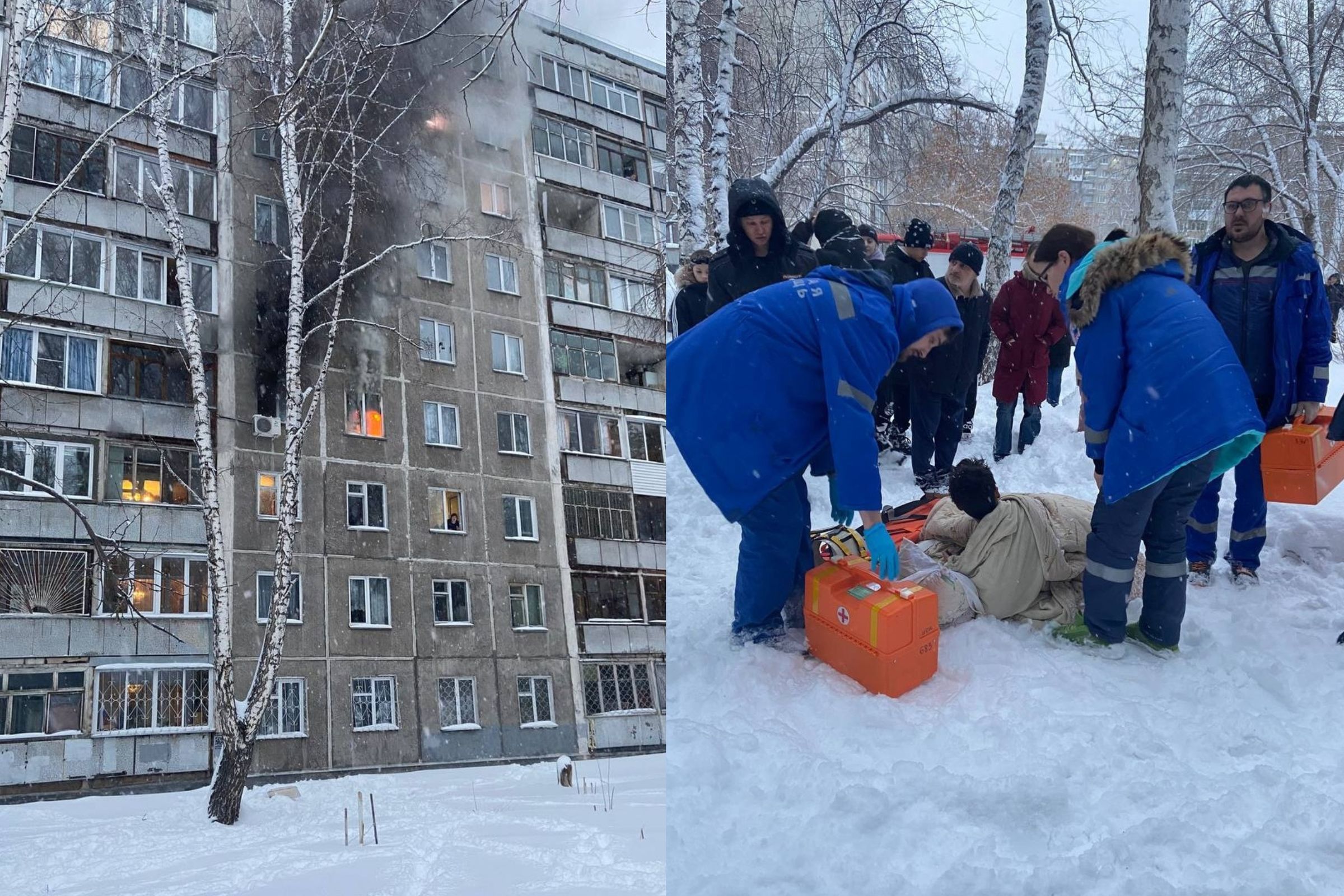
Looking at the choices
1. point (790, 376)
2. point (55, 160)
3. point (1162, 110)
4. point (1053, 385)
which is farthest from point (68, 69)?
point (1162, 110)

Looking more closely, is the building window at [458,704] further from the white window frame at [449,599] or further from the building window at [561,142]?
the building window at [561,142]

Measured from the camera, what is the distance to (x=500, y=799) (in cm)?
92

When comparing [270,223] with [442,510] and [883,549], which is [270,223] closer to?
[442,510]

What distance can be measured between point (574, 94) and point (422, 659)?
66cm

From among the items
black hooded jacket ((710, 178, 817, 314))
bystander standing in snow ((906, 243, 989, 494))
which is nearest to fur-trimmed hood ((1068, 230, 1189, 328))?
black hooded jacket ((710, 178, 817, 314))

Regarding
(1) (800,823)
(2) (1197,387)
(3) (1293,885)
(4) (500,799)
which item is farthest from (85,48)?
(2) (1197,387)

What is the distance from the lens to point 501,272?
1.07m

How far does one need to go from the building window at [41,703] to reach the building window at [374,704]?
22cm

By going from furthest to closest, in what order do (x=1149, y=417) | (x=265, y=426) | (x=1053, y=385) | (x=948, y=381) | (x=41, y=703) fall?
(x=1053, y=385), (x=948, y=381), (x=1149, y=417), (x=265, y=426), (x=41, y=703)

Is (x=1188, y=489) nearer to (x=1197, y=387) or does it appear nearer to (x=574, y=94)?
(x=1197, y=387)

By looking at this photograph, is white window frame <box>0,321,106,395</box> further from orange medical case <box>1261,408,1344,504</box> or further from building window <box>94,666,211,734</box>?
orange medical case <box>1261,408,1344,504</box>

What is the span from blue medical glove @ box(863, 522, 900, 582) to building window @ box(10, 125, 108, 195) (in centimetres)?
214

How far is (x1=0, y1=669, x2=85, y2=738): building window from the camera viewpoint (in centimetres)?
80

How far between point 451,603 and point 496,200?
443mm
